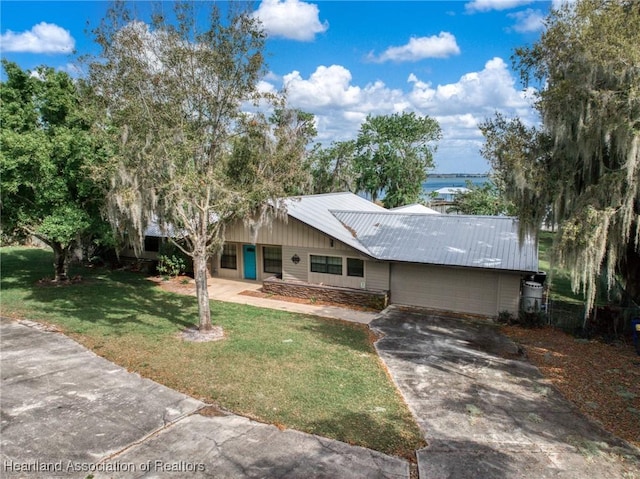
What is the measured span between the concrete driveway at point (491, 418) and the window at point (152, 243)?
46.6 ft

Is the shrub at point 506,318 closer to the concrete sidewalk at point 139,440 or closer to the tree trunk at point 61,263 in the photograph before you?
the concrete sidewalk at point 139,440

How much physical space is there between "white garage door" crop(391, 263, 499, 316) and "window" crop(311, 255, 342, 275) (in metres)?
2.29

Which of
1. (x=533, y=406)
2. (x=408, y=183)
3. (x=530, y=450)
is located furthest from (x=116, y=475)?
(x=408, y=183)

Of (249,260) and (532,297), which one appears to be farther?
(249,260)

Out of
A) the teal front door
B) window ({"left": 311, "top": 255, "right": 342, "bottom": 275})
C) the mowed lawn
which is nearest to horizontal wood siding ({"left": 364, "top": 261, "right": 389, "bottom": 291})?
window ({"left": 311, "top": 255, "right": 342, "bottom": 275})

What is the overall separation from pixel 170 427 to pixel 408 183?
1295 inches

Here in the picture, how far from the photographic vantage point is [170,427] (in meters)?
6.48

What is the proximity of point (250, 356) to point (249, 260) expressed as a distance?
31.7ft

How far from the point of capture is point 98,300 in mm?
14391

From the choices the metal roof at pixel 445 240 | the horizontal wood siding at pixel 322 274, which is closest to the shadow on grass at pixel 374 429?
the metal roof at pixel 445 240

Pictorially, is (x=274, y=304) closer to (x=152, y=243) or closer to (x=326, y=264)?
(x=326, y=264)

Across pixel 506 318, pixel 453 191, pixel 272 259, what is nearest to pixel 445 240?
pixel 506 318

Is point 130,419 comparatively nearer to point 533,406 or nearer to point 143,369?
point 143,369

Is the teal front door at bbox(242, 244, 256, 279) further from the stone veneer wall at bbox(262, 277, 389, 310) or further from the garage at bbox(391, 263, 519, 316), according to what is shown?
the garage at bbox(391, 263, 519, 316)
